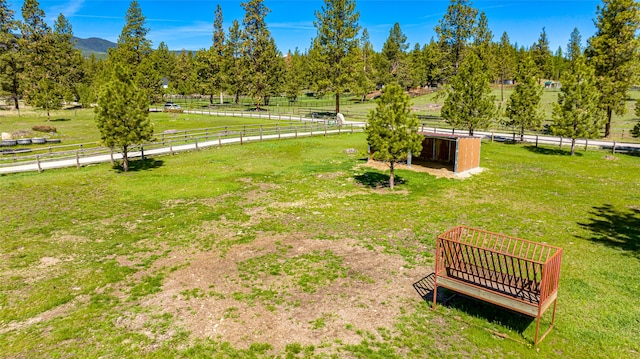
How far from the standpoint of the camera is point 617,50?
134 ft

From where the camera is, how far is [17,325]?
10047mm

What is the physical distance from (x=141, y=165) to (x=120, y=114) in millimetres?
5004

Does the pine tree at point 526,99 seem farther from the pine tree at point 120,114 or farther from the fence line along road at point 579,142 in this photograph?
the pine tree at point 120,114

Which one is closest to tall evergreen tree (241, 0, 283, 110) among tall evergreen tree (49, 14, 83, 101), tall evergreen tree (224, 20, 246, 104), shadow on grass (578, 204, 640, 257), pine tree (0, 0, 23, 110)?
tall evergreen tree (224, 20, 246, 104)

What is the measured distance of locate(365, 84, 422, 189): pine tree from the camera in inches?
854

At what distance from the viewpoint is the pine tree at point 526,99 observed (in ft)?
130

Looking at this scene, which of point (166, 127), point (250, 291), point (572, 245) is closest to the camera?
point (250, 291)

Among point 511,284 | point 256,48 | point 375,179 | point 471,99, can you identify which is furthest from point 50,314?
point 256,48

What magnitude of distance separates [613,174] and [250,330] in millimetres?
28704

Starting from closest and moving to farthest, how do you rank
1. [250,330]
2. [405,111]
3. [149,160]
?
[250,330], [405,111], [149,160]

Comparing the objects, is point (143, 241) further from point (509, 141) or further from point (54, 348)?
point (509, 141)

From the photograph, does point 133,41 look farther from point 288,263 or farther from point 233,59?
point 288,263

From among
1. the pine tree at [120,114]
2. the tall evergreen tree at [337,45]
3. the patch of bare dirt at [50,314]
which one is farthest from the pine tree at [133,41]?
the patch of bare dirt at [50,314]

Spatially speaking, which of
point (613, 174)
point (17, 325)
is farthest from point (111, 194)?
point (613, 174)
